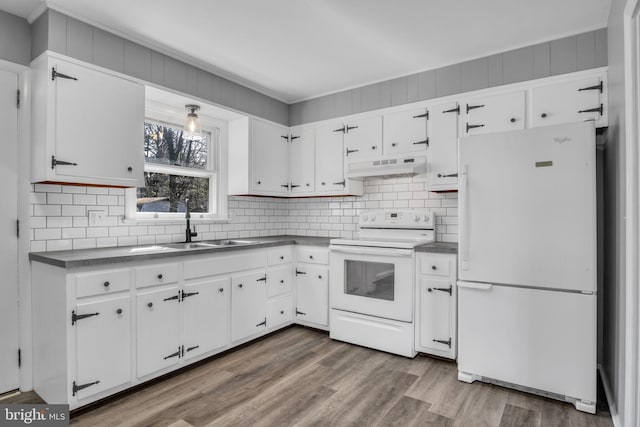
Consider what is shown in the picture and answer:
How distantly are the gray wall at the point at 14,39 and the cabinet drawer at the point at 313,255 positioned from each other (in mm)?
2570

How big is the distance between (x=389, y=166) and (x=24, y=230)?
2.79 m

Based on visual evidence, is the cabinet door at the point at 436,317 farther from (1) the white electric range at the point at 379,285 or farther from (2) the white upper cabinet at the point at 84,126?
(2) the white upper cabinet at the point at 84,126

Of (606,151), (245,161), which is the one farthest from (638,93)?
(245,161)

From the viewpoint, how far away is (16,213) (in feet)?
7.84

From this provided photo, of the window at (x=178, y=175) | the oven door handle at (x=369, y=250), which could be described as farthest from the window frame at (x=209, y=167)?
the oven door handle at (x=369, y=250)

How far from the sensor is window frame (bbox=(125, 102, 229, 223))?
318cm

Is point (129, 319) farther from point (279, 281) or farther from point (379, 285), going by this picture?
point (379, 285)

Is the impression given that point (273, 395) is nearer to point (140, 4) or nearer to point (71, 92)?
point (71, 92)

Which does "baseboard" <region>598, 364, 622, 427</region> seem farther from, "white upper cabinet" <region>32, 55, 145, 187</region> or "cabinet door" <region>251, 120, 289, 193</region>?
"white upper cabinet" <region>32, 55, 145, 187</region>

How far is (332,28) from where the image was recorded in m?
2.58

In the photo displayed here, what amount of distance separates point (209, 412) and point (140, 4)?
99.2 inches

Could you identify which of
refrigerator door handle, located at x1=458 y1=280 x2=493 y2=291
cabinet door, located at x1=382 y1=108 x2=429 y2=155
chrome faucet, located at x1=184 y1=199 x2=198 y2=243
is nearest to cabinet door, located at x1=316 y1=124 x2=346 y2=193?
cabinet door, located at x1=382 y1=108 x2=429 y2=155

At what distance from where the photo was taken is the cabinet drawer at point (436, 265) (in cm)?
282

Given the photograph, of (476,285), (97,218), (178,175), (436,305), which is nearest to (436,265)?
(436,305)
